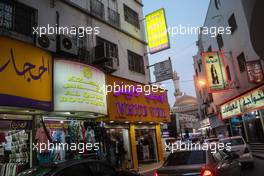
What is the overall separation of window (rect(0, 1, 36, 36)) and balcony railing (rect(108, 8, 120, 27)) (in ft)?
20.1

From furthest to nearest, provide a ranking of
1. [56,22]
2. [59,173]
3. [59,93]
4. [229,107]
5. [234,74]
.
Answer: [229,107] < [234,74] < [56,22] < [59,93] < [59,173]

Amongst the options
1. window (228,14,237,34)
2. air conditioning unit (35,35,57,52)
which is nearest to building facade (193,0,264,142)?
window (228,14,237,34)

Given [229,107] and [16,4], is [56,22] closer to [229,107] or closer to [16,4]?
[16,4]

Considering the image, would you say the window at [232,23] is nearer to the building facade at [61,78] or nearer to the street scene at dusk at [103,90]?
the street scene at dusk at [103,90]

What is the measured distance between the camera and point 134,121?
1619cm

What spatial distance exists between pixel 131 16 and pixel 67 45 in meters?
8.95

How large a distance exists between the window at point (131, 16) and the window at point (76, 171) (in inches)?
558

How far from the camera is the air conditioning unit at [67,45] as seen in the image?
11355 mm

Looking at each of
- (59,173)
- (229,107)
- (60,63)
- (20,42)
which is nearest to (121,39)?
(60,63)

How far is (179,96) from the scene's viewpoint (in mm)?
114250

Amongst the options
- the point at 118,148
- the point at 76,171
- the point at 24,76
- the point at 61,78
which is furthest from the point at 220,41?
the point at 76,171

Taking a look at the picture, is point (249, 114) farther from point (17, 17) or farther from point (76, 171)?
point (76, 171)

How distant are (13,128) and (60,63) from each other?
10.3 feet

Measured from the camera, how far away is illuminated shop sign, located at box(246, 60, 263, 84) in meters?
17.0
